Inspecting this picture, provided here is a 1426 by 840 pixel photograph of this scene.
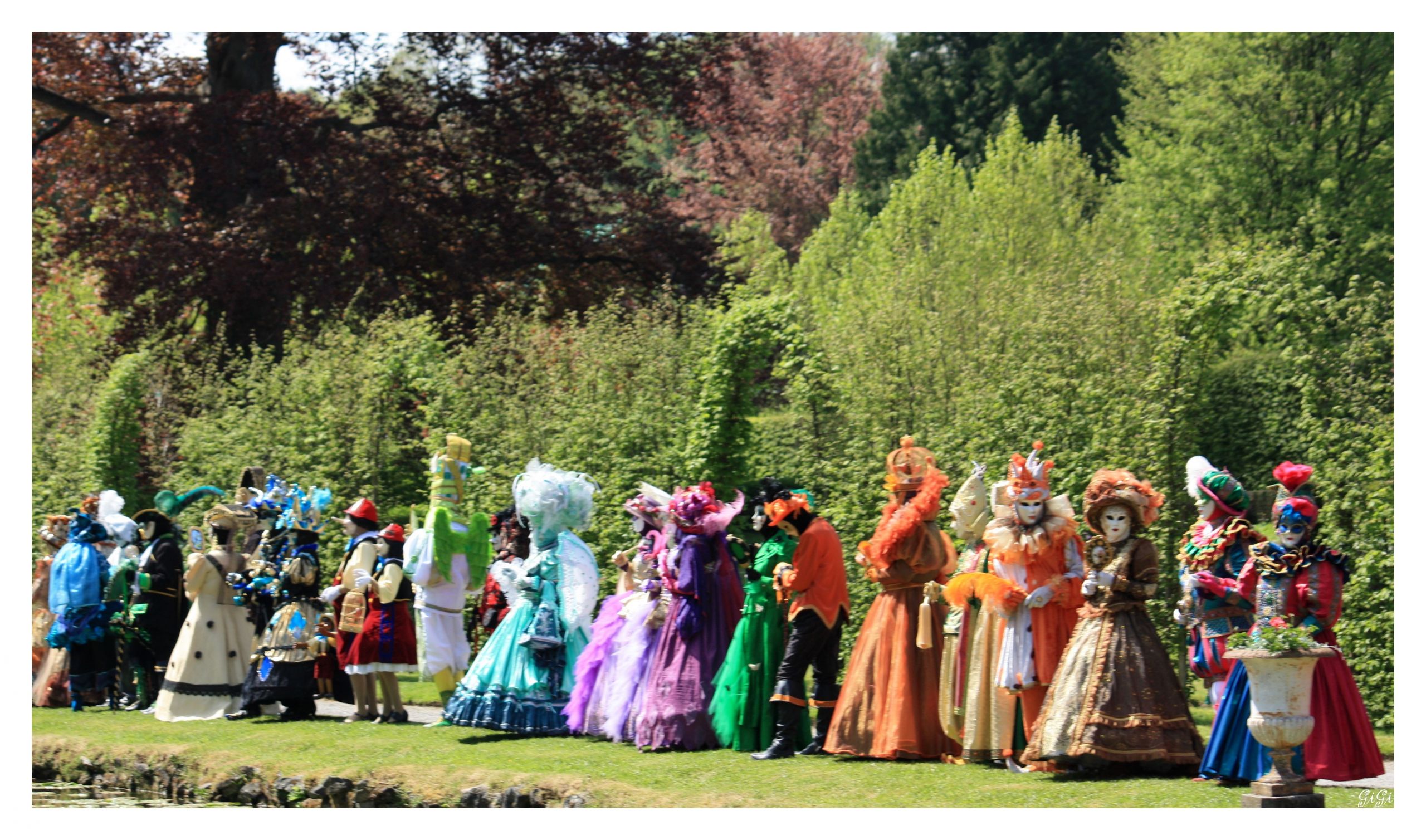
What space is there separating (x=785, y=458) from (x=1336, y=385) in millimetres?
5773

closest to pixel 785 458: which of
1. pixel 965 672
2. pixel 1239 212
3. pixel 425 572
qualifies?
pixel 425 572

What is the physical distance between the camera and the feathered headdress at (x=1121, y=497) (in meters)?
8.94

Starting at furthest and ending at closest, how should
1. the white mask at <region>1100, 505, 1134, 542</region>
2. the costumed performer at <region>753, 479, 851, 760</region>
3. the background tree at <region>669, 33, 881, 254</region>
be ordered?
the background tree at <region>669, 33, 881, 254</region>, the costumed performer at <region>753, 479, 851, 760</region>, the white mask at <region>1100, 505, 1134, 542</region>

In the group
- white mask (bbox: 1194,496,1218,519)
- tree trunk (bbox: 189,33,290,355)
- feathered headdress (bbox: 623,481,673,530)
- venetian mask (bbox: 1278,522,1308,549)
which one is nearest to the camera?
venetian mask (bbox: 1278,522,1308,549)

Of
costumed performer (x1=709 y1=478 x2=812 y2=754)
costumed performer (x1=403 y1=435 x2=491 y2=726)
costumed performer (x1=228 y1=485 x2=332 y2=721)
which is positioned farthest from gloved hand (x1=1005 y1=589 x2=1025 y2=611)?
costumed performer (x1=228 y1=485 x2=332 y2=721)

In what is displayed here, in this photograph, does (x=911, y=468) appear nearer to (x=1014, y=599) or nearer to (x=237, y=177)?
(x=1014, y=599)

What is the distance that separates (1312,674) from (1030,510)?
1.95 metres

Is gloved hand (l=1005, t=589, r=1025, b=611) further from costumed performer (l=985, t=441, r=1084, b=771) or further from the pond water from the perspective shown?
the pond water

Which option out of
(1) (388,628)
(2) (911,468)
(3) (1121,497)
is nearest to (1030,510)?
(3) (1121,497)

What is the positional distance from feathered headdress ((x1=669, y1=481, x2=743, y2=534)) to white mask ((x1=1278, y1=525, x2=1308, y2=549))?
12.3ft

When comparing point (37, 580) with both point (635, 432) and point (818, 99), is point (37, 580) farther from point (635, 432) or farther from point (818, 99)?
point (818, 99)

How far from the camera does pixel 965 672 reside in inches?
376

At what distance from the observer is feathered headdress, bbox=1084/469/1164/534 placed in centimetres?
894

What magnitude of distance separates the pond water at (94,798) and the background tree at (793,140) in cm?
2641
